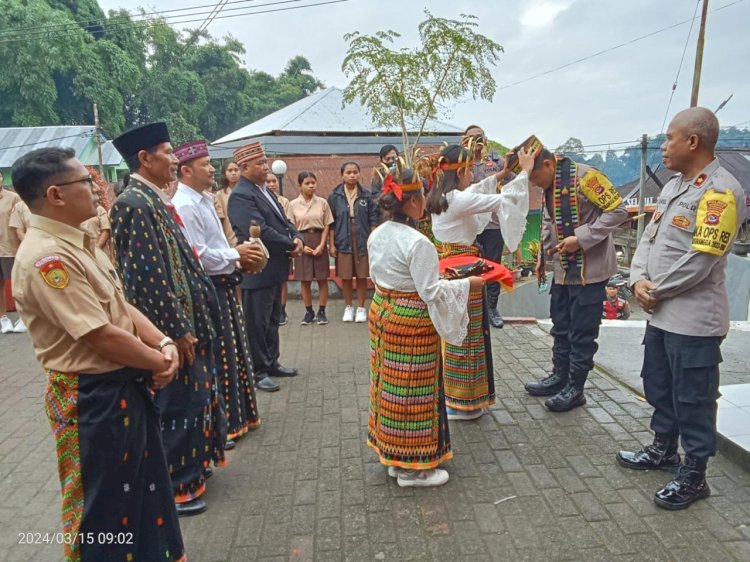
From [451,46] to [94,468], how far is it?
9174 mm

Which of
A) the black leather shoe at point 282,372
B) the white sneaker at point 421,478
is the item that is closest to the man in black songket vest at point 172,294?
the white sneaker at point 421,478

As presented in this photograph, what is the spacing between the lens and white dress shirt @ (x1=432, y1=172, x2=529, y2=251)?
143 inches

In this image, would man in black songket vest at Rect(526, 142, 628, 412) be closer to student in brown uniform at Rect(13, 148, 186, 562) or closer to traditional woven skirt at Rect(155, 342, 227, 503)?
traditional woven skirt at Rect(155, 342, 227, 503)

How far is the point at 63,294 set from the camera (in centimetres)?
181

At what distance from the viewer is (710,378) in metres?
2.86

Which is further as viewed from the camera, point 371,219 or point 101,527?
point 371,219

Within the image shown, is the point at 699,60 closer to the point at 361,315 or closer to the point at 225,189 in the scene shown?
the point at 361,315

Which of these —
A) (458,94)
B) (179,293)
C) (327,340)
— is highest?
(458,94)

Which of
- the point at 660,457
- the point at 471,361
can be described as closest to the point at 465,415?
the point at 471,361

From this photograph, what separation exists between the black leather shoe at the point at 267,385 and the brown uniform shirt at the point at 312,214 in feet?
8.93

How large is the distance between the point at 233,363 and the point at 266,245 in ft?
4.46

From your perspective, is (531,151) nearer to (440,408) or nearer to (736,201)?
(736,201)

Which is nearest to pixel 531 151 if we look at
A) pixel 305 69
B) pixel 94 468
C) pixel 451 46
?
pixel 94 468

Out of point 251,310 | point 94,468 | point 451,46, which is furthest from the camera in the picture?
point 451,46
